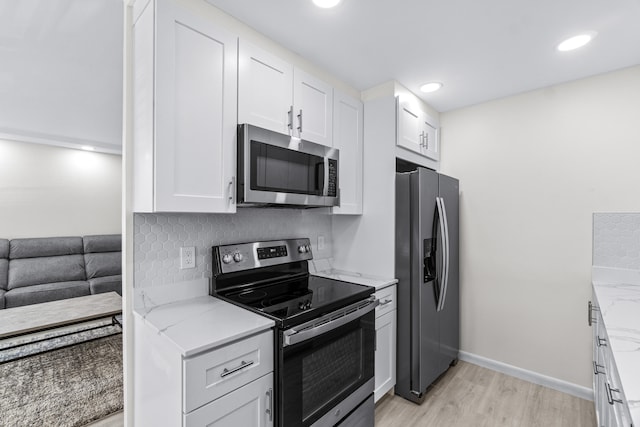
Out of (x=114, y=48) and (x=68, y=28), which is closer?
(x=68, y=28)

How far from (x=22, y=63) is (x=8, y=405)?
2.48 meters

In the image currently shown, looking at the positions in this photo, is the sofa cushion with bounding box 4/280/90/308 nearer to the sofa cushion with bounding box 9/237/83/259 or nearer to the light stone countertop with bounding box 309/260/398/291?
the sofa cushion with bounding box 9/237/83/259

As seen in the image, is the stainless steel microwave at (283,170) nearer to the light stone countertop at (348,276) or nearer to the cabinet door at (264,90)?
the cabinet door at (264,90)

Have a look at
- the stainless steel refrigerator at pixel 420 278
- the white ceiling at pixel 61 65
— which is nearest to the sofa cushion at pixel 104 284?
the white ceiling at pixel 61 65

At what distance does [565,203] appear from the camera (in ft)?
7.76

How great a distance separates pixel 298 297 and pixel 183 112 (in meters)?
1.14

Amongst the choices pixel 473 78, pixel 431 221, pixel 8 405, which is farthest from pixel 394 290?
pixel 8 405

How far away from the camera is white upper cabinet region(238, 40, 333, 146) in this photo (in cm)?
166

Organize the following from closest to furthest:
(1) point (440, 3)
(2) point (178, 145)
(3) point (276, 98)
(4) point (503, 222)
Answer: (2) point (178, 145), (1) point (440, 3), (3) point (276, 98), (4) point (503, 222)

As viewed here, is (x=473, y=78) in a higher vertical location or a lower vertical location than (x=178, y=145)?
higher

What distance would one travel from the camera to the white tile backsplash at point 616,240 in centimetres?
211

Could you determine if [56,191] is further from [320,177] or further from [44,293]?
[320,177]

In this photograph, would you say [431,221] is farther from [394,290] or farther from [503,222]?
[503,222]

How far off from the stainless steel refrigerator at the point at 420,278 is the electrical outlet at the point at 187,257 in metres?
1.45
